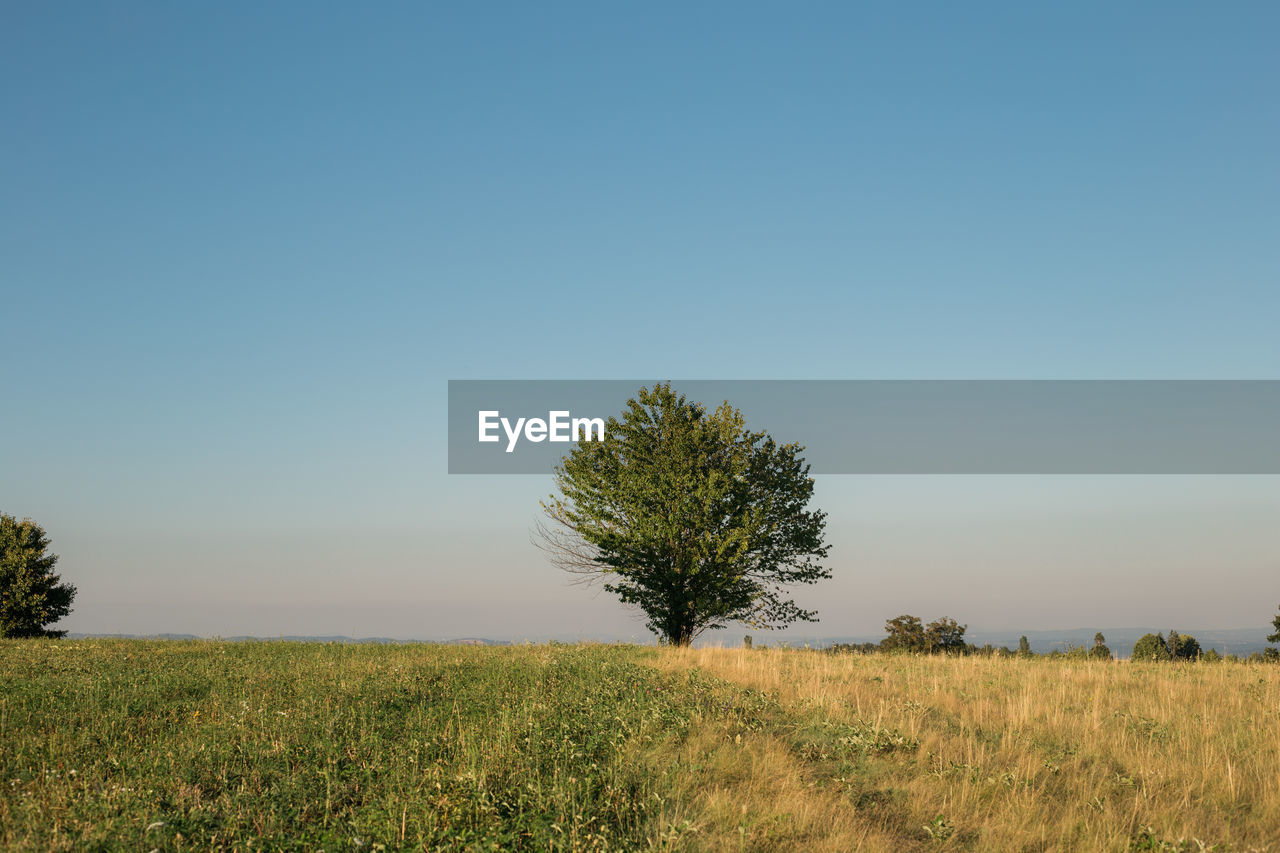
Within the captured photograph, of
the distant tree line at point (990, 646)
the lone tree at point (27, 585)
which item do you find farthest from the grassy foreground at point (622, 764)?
the lone tree at point (27, 585)

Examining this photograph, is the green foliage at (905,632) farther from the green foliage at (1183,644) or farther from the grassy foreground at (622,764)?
the grassy foreground at (622,764)

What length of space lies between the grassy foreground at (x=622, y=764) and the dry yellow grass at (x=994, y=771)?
0.13 feet

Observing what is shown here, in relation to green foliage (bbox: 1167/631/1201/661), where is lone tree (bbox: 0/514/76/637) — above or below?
above

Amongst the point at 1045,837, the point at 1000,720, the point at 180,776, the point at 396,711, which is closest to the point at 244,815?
the point at 180,776

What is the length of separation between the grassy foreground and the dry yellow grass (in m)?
0.04

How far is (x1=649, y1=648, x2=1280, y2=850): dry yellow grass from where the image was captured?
289 inches

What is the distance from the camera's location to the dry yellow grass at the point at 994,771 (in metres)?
7.34

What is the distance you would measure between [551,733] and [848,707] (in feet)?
18.0

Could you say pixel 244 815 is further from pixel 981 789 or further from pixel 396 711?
pixel 981 789

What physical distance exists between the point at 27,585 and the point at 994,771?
52.3m

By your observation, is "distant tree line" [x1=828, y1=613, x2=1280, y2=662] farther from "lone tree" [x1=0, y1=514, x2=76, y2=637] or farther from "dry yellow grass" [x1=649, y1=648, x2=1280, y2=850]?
"lone tree" [x1=0, y1=514, x2=76, y2=637]

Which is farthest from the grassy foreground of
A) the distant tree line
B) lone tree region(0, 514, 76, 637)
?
lone tree region(0, 514, 76, 637)

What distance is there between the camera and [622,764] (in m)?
8.42

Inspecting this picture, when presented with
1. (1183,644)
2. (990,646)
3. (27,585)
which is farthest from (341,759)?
(1183,644)
